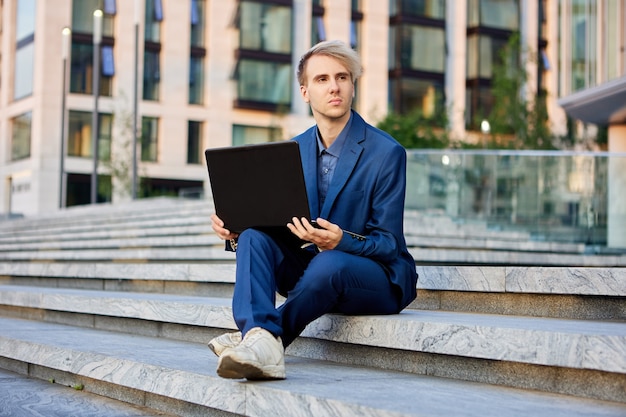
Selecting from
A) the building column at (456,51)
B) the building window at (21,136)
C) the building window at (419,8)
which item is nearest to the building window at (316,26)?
the building window at (419,8)

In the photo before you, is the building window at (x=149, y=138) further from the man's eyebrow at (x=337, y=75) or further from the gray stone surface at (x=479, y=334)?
the man's eyebrow at (x=337, y=75)

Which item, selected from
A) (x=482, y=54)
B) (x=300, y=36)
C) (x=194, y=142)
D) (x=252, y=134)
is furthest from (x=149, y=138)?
(x=482, y=54)

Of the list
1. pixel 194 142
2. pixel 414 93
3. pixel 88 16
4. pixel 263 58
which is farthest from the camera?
pixel 414 93

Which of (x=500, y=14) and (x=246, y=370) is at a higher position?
(x=500, y=14)

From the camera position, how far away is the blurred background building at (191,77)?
42125 millimetres

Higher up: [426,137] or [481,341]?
[426,137]

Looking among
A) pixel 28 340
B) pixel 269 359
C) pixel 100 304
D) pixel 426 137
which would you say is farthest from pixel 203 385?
pixel 426 137

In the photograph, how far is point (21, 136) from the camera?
144 feet

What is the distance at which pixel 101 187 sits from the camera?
38656mm

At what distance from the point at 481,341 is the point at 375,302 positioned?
29.2 inches

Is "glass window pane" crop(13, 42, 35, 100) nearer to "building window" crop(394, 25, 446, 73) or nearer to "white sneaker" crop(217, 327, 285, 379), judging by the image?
"building window" crop(394, 25, 446, 73)

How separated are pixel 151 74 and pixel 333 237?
4081 cm

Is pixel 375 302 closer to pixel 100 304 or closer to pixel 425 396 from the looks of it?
pixel 425 396

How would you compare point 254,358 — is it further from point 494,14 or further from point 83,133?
point 494,14
